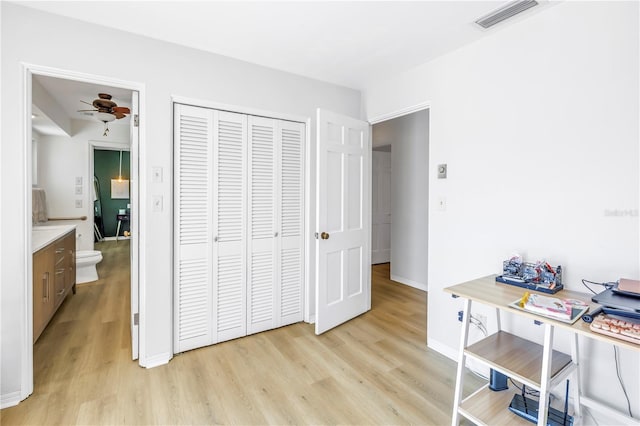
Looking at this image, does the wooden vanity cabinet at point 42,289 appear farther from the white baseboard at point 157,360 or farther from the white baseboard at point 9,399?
the white baseboard at point 157,360

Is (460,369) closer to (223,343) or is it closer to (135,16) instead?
(223,343)

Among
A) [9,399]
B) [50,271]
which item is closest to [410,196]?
[50,271]

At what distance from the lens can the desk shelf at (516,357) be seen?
4.95 feet

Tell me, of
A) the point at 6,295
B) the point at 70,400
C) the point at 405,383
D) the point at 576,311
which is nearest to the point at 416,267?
the point at 405,383

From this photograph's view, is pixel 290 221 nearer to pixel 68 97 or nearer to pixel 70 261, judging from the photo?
pixel 70 261

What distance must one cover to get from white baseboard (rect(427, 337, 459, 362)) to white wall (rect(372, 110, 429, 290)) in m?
1.74

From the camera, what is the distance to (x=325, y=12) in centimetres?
193

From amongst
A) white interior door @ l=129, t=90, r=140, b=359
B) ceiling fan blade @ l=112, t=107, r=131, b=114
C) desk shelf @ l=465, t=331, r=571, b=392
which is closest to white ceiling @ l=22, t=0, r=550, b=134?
white interior door @ l=129, t=90, r=140, b=359

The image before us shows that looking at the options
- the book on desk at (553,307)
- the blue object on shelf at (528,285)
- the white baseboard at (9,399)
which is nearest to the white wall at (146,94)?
the white baseboard at (9,399)

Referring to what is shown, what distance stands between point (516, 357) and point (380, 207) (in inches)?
165

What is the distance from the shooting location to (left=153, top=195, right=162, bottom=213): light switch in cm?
231

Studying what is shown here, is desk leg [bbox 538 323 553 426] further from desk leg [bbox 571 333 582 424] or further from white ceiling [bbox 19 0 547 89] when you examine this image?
white ceiling [bbox 19 0 547 89]

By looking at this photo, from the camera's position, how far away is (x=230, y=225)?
8.85ft

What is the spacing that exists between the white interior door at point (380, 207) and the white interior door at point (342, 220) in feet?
7.64
